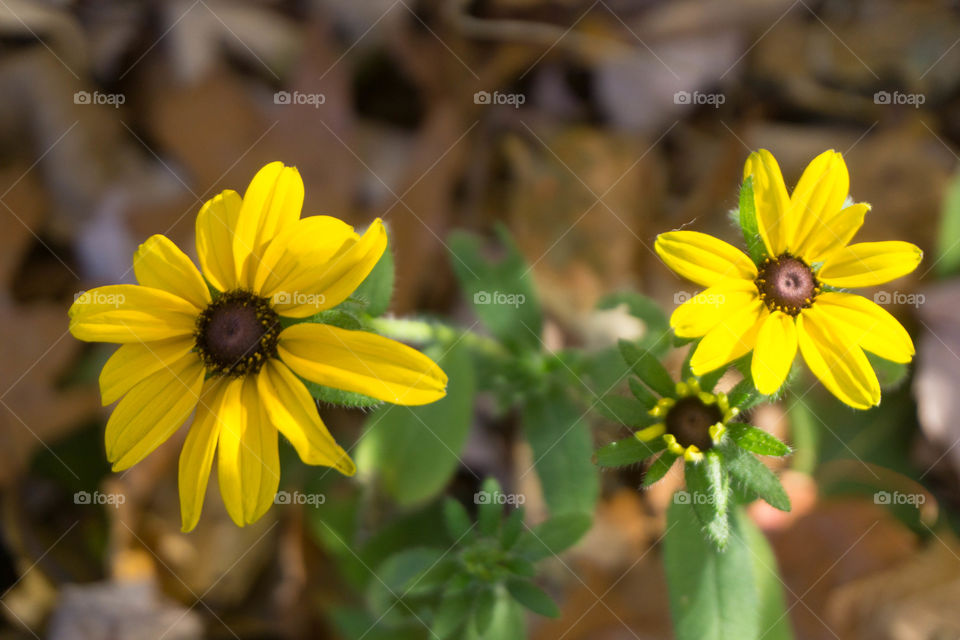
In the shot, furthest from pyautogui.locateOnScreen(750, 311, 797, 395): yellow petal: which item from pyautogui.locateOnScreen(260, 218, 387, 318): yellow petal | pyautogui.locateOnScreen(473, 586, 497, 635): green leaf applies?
pyautogui.locateOnScreen(473, 586, 497, 635): green leaf

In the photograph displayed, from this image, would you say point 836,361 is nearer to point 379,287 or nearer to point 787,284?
point 787,284

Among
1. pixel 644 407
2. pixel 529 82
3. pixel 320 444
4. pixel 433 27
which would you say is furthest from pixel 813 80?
pixel 320 444

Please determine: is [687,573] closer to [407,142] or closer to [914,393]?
[914,393]
